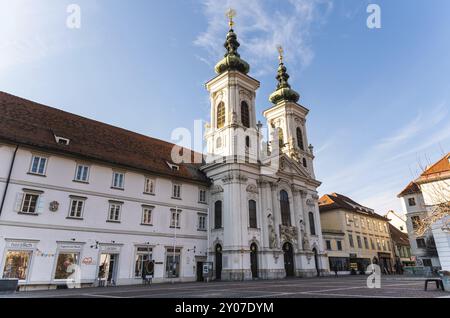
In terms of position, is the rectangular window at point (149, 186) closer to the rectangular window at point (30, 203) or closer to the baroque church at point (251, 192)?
the baroque church at point (251, 192)

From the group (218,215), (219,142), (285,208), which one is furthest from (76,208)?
(285,208)

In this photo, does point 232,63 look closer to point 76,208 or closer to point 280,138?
point 280,138

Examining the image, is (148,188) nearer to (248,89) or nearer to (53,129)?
(53,129)

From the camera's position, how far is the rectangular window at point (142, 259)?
2488 centimetres

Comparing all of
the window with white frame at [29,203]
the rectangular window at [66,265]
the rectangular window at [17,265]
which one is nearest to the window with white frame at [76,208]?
the window with white frame at [29,203]

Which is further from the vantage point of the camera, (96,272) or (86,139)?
(86,139)

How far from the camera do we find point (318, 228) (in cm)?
3928

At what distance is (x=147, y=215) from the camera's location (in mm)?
26609

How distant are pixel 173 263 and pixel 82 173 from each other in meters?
10.9

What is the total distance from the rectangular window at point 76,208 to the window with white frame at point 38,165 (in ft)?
9.71

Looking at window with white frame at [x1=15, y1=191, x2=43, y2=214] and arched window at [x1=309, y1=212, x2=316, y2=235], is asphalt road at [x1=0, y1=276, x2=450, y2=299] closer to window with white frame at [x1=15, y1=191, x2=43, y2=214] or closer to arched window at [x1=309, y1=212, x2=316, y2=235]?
window with white frame at [x1=15, y1=191, x2=43, y2=214]

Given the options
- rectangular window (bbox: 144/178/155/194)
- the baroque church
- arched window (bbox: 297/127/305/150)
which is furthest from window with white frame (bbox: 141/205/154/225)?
arched window (bbox: 297/127/305/150)

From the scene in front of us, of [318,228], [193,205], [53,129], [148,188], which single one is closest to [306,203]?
[318,228]
